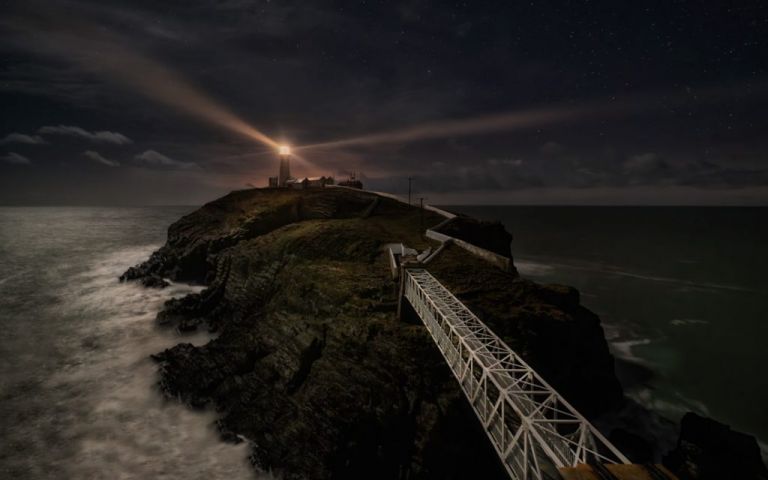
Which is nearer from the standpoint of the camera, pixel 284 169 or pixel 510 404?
pixel 510 404

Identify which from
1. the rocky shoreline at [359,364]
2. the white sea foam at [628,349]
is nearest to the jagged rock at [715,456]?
the rocky shoreline at [359,364]

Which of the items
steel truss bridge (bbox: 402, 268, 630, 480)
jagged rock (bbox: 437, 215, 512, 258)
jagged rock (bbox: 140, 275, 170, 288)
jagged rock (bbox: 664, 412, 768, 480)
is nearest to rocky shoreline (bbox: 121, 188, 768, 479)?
jagged rock (bbox: 664, 412, 768, 480)

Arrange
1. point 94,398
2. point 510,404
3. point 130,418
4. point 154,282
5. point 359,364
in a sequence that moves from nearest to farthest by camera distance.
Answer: point 510,404, point 359,364, point 130,418, point 94,398, point 154,282

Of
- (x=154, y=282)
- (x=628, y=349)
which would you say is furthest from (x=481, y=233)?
(x=154, y=282)

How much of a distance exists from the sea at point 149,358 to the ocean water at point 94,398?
0.10 meters

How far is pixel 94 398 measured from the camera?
26938 mm

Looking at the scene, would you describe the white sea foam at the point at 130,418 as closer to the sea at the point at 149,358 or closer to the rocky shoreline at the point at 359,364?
the sea at the point at 149,358

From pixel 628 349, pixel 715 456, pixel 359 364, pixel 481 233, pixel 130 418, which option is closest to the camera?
pixel 715 456

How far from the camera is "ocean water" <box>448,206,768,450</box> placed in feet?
102

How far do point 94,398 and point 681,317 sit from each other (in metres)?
70.5

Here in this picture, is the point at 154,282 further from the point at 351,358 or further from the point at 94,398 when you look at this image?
the point at 351,358

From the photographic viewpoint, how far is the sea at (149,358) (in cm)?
2142

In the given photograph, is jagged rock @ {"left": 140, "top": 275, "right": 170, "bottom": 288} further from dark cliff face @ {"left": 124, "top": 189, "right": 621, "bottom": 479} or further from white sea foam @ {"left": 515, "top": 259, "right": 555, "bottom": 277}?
white sea foam @ {"left": 515, "top": 259, "right": 555, "bottom": 277}

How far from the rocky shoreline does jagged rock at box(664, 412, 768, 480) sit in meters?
0.07
